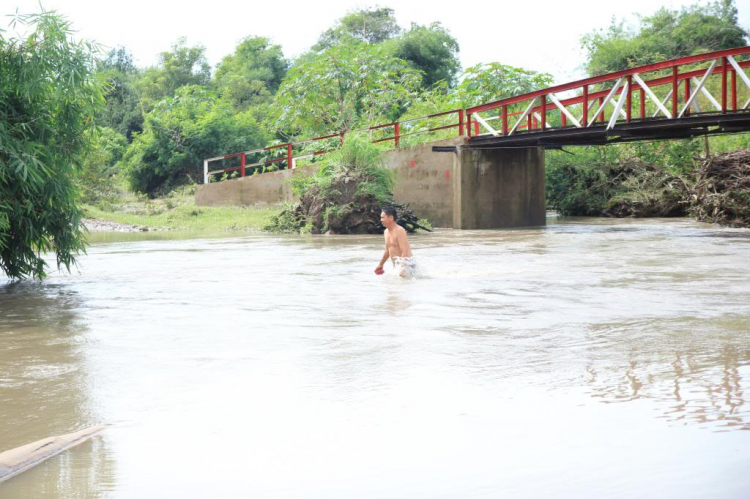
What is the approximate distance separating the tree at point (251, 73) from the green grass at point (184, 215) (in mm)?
20977

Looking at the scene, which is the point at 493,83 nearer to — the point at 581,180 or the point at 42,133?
the point at 581,180

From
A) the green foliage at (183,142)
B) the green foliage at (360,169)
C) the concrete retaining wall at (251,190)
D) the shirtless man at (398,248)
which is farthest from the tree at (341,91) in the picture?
the shirtless man at (398,248)

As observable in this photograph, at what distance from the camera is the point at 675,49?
191 ft

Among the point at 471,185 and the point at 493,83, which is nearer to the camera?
the point at 471,185

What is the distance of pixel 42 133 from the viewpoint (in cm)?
1188

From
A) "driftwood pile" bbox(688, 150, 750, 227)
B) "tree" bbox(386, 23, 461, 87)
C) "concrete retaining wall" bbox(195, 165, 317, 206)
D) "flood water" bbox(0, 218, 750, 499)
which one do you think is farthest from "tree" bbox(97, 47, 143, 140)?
"flood water" bbox(0, 218, 750, 499)

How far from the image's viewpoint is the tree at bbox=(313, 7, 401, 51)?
72.4 metres

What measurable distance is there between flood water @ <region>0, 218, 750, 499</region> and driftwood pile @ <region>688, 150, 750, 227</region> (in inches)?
572

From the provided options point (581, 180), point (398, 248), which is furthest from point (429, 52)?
point (398, 248)

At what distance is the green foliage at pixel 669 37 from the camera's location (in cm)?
5572

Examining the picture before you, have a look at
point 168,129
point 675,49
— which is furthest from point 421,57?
point 168,129

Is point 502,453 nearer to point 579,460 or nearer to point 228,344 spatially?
point 579,460

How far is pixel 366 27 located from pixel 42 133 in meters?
63.3

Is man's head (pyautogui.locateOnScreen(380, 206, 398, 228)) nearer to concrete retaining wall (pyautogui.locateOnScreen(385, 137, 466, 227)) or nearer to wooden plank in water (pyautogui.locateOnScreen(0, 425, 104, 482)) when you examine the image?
wooden plank in water (pyautogui.locateOnScreen(0, 425, 104, 482))
